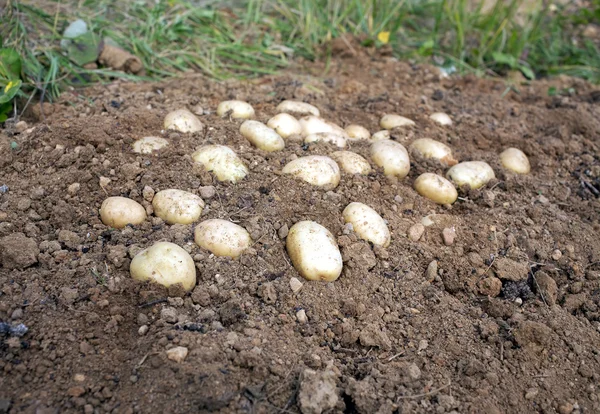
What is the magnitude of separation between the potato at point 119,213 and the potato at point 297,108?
137 cm

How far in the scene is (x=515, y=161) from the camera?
368 cm

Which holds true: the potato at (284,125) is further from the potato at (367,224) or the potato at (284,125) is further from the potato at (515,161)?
the potato at (515,161)

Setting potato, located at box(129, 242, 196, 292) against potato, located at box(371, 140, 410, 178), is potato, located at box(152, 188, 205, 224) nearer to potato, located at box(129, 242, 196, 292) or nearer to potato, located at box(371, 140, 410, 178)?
potato, located at box(129, 242, 196, 292)

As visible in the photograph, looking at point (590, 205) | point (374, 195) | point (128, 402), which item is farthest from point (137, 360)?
point (590, 205)

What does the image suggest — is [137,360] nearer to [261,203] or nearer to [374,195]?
[261,203]

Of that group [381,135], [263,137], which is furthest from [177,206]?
[381,135]

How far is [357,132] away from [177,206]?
1452mm

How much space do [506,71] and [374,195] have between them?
111 inches

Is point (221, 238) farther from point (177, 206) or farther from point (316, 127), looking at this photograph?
point (316, 127)

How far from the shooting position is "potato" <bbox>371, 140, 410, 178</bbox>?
329cm

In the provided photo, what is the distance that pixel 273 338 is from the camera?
2.25 meters

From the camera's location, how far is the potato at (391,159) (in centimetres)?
329

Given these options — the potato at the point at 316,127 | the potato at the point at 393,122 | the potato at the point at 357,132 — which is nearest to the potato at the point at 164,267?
the potato at the point at 316,127

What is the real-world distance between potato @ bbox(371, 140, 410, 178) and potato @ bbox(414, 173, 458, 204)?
0.39ft
